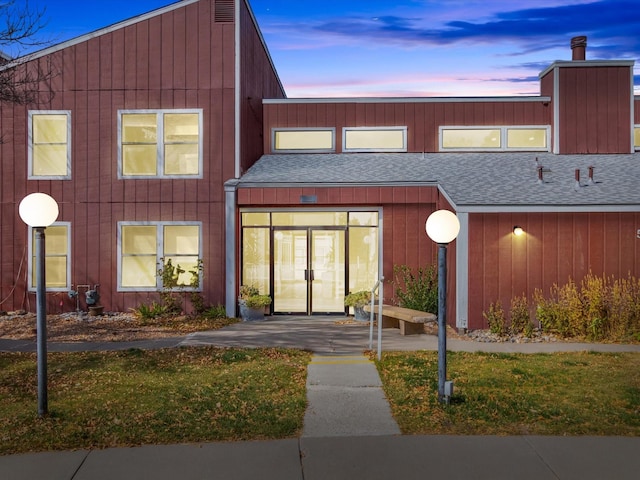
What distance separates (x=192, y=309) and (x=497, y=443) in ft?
33.3

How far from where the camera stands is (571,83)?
56.6 ft

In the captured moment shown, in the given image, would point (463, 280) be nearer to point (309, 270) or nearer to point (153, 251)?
point (309, 270)

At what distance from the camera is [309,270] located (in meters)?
14.7

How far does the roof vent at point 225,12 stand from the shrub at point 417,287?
7352mm

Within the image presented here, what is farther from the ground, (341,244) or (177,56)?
(177,56)

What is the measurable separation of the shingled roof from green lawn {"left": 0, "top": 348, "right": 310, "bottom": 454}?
5506 millimetres

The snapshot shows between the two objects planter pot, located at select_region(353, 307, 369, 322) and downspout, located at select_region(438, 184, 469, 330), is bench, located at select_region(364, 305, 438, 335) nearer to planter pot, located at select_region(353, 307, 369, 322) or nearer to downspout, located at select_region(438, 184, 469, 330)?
downspout, located at select_region(438, 184, 469, 330)

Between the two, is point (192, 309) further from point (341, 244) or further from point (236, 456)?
point (236, 456)

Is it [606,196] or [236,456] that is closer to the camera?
[236,456]

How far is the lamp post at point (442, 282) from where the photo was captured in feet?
22.4

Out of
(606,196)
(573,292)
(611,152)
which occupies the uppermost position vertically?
(611,152)

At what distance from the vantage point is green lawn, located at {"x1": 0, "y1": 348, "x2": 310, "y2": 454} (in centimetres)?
586

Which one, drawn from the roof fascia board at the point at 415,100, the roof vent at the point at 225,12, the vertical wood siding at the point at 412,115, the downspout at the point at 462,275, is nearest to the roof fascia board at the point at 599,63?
the roof fascia board at the point at 415,100

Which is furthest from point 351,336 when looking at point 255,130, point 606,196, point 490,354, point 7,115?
point 7,115
